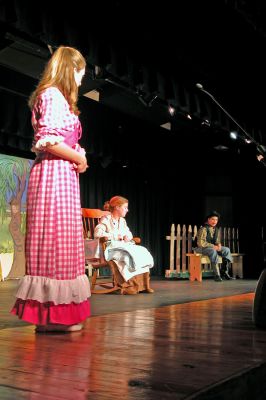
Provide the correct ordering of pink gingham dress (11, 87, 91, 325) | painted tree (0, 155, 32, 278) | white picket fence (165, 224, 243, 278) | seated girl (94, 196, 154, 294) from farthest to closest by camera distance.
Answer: white picket fence (165, 224, 243, 278), painted tree (0, 155, 32, 278), seated girl (94, 196, 154, 294), pink gingham dress (11, 87, 91, 325)

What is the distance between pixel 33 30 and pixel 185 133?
5976 millimetres

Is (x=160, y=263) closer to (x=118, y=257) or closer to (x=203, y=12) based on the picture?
(x=118, y=257)

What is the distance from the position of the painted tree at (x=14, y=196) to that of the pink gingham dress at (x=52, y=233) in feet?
16.3

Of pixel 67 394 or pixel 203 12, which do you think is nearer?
pixel 67 394

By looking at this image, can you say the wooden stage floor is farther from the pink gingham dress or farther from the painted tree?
the painted tree

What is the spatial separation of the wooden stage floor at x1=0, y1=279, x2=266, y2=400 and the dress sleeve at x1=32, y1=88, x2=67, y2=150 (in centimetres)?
87

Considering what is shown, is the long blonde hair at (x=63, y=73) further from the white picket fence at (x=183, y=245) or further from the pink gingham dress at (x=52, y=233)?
the white picket fence at (x=183, y=245)

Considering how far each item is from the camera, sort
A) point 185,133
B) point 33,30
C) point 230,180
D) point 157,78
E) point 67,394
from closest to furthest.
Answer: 1. point 67,394
2. point 33,30
3. point 157,78
4. point 185,133
5. point 230,180

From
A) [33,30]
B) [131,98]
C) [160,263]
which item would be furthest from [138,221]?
[33,30]

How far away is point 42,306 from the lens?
2.11 metres

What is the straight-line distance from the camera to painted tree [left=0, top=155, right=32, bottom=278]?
275 inches

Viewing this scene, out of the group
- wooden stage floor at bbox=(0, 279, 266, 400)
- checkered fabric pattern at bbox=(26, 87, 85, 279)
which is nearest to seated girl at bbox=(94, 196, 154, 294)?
wooden stage floor at bbox=(0, 279, 266, 400)

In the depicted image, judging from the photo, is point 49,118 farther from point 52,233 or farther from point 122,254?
point 122,254

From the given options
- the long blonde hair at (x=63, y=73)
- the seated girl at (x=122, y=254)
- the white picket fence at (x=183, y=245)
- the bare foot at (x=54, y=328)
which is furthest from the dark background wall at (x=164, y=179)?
the bare foot at (x=54, y=328)
